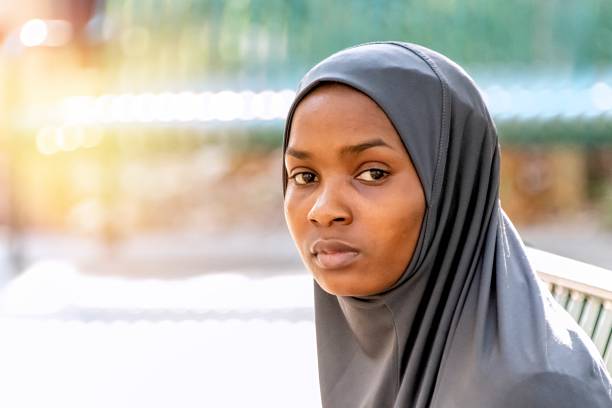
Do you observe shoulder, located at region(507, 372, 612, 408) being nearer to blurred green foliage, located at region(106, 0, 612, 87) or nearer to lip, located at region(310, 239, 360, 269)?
lip, located at region(310, 239, 360, 269)

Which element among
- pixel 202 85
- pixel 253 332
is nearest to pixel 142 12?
pixel 202 85

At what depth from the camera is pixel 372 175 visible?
1.53m

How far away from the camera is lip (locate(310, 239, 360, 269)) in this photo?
5.02 ft

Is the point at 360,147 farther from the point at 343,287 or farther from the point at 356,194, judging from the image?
the point at 343,287

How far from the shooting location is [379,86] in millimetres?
1547

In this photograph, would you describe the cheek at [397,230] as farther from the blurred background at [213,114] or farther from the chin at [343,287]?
the blurred background at [213,114]

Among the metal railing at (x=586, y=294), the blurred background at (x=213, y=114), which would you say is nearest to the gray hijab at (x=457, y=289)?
the metal railing at (x=586, y=294)

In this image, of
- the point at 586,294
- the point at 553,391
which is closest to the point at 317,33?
the point at 586,294

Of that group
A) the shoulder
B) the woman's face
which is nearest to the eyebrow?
the woman's face

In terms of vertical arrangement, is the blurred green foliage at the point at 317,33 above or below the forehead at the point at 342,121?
above

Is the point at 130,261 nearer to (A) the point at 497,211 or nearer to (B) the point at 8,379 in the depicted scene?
(B) the point at 8,379

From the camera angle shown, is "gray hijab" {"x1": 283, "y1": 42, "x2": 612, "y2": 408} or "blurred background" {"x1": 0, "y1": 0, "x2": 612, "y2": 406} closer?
"gray hijab" {"x1": 283, "y1": 42, "x2": 612, "y2": 408}

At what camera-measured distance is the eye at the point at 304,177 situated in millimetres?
1604

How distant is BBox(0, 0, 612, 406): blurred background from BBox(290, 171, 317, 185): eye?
4479 mm
